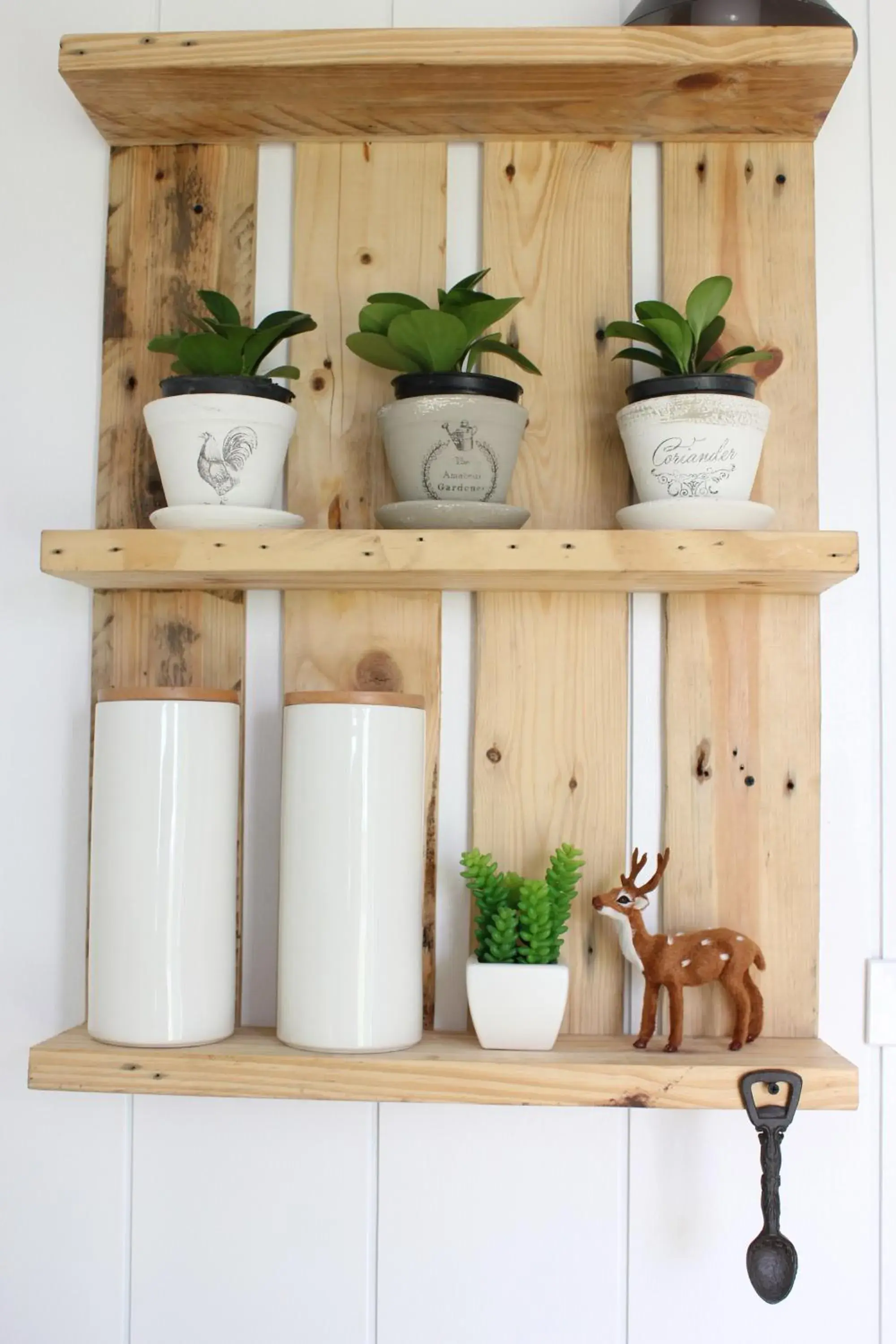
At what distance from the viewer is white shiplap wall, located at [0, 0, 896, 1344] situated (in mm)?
975

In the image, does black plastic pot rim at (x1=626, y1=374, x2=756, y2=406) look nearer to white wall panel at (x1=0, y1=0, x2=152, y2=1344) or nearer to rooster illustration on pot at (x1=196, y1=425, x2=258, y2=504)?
rooster illustration on pot at (x1=196, y1=425, x2=258, y2=504)

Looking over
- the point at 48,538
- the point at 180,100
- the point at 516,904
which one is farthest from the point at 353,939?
the point at 180,100

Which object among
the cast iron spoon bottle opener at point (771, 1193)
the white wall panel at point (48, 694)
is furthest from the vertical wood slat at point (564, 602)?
the white wall panel at point (48, 694)

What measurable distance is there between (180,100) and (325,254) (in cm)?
16

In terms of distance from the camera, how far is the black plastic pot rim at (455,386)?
0.90 m

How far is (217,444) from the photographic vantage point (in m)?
0.90

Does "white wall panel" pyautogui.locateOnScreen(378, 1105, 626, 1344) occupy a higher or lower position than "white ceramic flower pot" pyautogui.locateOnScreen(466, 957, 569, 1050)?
lower

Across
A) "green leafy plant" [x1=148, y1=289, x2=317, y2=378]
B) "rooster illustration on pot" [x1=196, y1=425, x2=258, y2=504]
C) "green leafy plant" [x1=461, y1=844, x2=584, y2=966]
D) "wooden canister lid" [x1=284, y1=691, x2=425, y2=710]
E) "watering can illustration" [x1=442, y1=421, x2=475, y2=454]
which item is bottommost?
"green leafy plant" [x1=461, y1=844, x2=584, y2=966]

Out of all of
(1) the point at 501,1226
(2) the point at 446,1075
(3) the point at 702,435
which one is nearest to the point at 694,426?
(3) the point at 702,435

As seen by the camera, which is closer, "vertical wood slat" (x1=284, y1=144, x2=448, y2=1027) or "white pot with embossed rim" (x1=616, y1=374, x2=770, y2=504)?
→ "white pot with embossed rim" (x1=616, y1=374, x2=770, y2=504)

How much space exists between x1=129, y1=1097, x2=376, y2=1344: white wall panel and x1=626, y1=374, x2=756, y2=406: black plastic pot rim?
62 centimetres

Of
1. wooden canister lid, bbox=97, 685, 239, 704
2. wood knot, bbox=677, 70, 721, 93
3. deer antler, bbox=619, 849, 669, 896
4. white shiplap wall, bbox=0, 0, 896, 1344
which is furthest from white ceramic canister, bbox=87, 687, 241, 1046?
wood knot, bbox=677, 70, 721, 93

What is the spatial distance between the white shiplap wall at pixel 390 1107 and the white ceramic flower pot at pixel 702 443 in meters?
0.14

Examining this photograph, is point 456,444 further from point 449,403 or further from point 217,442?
point 217,442
